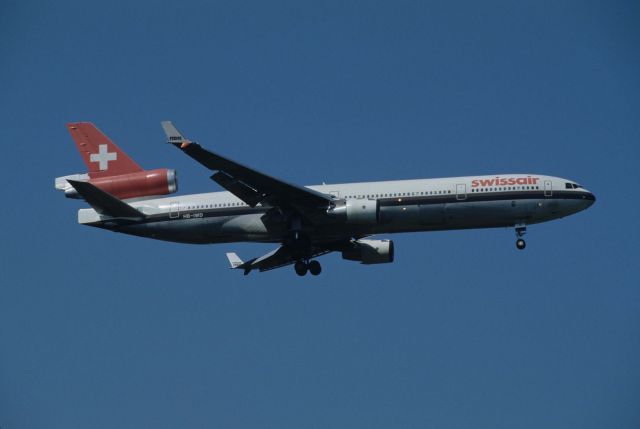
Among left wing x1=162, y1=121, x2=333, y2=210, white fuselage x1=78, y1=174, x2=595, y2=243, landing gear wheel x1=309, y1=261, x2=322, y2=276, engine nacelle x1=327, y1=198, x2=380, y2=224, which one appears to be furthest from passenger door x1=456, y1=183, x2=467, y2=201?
landing gear wheel x1=309, y1=261, x2=322, y2=276

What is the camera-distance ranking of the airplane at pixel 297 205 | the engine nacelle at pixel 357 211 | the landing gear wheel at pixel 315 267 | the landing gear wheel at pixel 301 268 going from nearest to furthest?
the engine nacelle at pixel 357 211
the airplane at pixel 297 205
the landing gear wheel at pixel 301 268
the landing gear wheel at pixel 315 267

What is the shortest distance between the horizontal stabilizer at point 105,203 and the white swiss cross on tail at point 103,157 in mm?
3456

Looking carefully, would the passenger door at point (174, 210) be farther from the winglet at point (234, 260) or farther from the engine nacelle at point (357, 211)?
the engine nacelle at point (357, 211)

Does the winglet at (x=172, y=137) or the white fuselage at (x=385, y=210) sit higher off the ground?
the winglet at (x=172, y=137)

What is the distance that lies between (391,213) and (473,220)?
4.09 metres

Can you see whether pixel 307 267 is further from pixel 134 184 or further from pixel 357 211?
pixel 134 184

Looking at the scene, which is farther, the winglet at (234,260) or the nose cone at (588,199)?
the winglet at (234,260)

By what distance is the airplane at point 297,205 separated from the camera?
57.5 m

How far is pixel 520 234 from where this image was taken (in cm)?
5878

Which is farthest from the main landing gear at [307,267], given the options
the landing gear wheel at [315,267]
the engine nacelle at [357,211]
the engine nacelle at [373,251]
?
the engine nacelle at [357,211]

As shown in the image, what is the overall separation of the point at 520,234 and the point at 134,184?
65.7 ft

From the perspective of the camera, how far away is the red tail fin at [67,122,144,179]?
62375mm

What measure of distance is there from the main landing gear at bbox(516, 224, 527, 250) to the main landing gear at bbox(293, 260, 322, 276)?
10571 mm

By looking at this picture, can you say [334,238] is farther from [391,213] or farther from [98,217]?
[98,217]
